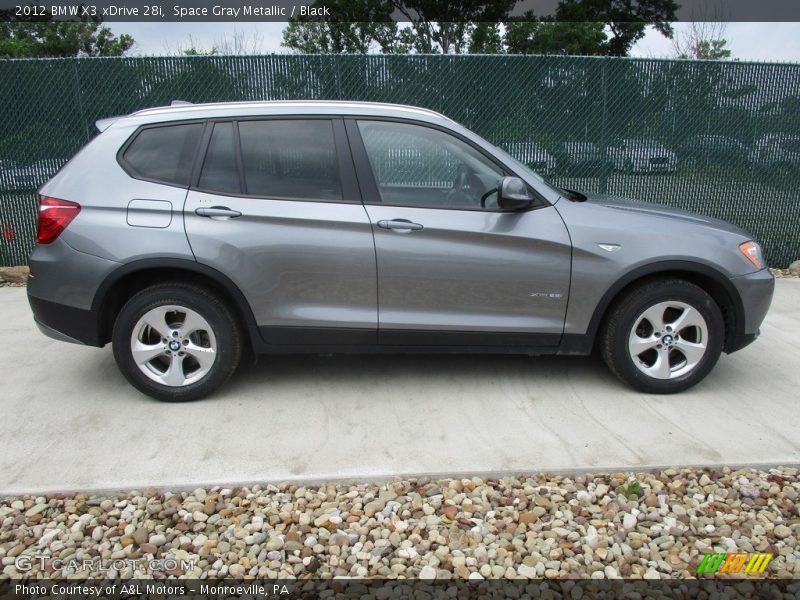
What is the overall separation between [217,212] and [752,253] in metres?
3.32

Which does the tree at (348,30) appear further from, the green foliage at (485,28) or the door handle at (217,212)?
the door handle at (217,212)

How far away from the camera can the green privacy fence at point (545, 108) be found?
693cm

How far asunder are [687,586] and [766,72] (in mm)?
6585

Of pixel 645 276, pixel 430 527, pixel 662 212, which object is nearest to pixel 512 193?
pixel 645 276

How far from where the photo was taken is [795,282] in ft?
23.5

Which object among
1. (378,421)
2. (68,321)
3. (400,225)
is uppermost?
(400,225)

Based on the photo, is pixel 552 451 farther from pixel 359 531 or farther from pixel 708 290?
pixel 708 290

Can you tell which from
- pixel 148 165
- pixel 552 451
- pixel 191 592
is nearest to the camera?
pixel 191 592

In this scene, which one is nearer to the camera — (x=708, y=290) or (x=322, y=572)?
(x=322, y=572)

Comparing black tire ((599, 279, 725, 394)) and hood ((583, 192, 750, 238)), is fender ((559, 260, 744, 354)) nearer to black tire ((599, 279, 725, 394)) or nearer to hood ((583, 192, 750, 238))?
black tire ((599, 279, 725, 394))

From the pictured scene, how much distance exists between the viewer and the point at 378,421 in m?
3.82

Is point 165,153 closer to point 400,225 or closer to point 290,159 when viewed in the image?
point 290,159

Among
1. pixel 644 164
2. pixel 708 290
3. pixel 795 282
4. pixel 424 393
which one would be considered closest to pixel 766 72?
pixel 644 164

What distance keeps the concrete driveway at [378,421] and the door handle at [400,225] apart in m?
1.09
